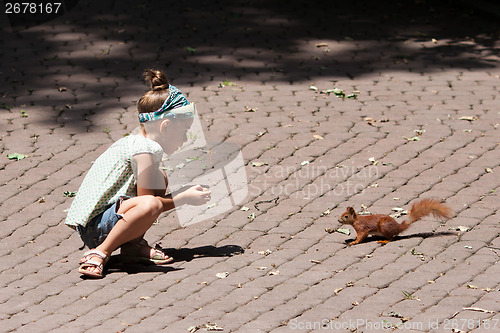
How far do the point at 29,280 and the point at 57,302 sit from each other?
47cm

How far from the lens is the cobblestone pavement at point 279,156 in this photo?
4531 millimetres

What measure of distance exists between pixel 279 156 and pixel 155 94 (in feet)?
6.82

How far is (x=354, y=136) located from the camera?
23.9ft

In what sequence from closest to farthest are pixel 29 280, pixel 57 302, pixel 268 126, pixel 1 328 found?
pixel 1 328 → pixel 57 302 → pixel 29 280 → pixel 268 126

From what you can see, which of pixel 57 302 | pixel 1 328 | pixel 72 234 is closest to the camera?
pixel 1 328

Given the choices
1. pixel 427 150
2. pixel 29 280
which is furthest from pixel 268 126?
pixel 29 280

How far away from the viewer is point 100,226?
496cm

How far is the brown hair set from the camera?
16.6 ft

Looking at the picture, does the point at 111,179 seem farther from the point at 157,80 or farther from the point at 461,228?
the point at 461,228

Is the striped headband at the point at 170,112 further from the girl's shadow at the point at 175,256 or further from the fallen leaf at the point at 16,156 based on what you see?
the fallen leaf at the point at 16,156

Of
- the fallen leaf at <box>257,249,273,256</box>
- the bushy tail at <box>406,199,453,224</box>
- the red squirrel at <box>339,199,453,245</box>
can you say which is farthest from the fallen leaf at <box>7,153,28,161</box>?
the bushy tail at <box>406,199,453,224</box>

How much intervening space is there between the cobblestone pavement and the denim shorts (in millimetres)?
273

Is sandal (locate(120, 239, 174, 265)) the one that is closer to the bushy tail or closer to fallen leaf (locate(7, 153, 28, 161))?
the bushy tail

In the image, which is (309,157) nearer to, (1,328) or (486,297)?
(486,297)
